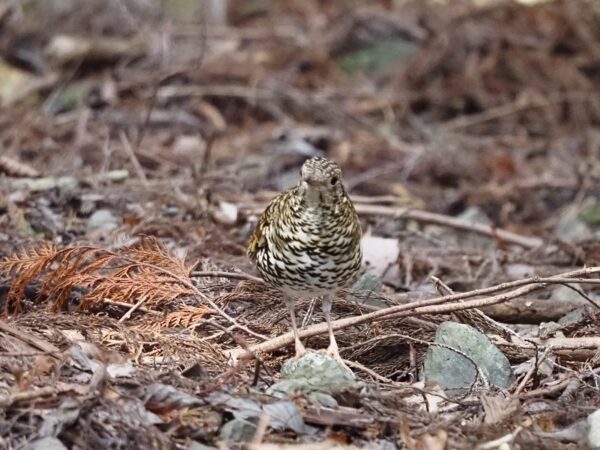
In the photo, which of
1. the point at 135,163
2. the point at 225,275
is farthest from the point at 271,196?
the point at 225,275

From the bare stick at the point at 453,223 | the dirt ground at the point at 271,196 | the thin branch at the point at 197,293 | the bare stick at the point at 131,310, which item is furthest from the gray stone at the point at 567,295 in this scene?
the bare stick at the point at 131,310

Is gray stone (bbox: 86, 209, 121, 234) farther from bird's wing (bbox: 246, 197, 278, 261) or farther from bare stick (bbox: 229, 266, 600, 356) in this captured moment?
bare stick (bbox: 229, 266, 600, 356)

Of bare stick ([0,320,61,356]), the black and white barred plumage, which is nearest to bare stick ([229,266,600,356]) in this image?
the black and white barred plumage

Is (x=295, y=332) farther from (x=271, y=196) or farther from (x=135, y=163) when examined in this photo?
(x=135, y=163)

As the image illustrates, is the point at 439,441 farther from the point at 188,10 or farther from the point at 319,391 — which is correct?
the point at 188,10

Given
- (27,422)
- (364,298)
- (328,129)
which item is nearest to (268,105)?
(328,129)

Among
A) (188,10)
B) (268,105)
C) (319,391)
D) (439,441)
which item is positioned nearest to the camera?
(439,441)
